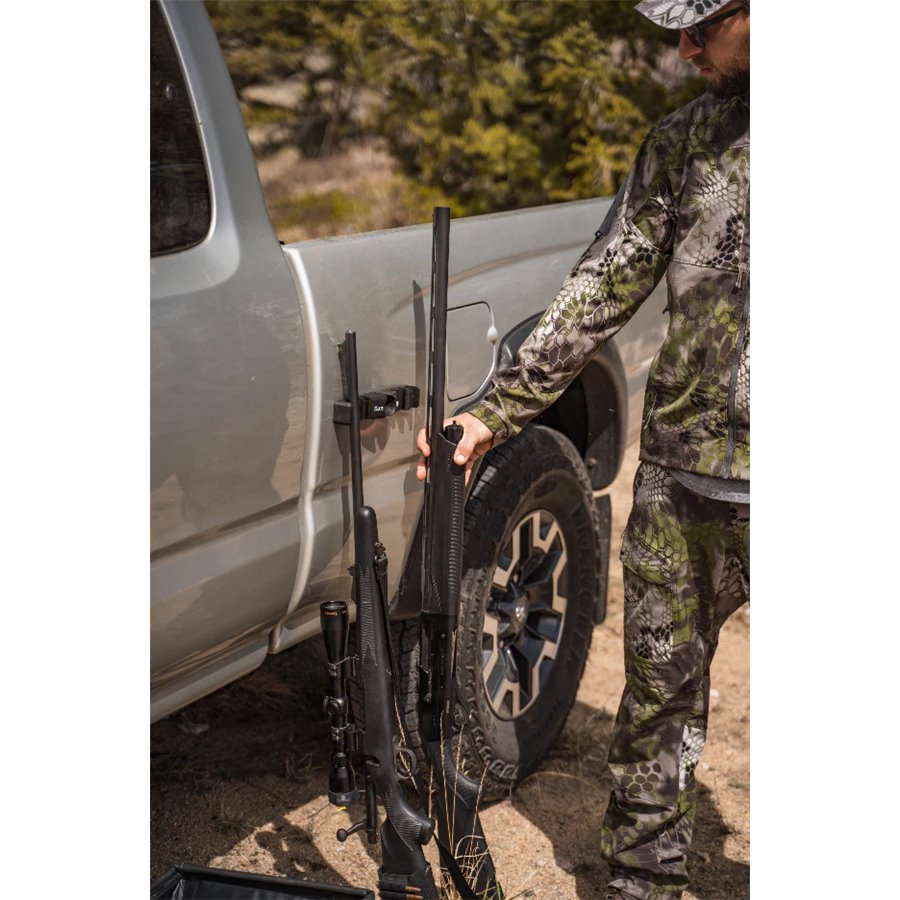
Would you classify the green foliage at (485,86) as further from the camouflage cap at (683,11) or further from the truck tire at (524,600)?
the camouflage cap at (683,11)

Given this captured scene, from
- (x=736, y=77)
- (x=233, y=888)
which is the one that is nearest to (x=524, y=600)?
(x=233, y=888)

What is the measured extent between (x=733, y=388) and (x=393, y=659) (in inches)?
33.6

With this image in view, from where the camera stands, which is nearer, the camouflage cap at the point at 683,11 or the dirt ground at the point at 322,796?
the camouflage cap at the point at 683,11

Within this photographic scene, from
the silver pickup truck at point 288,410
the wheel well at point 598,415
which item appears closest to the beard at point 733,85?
the silver pickup truck at point 288,410

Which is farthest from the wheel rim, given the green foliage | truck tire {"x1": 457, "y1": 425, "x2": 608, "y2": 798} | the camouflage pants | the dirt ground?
the green foliage

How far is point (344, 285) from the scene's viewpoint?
2.78 m

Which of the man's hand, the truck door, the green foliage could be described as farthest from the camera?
the green foliage

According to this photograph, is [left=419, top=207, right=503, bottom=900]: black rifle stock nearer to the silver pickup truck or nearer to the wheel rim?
the silver pickup truck

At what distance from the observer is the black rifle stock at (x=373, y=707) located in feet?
8.57

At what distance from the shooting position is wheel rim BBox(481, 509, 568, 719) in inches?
137

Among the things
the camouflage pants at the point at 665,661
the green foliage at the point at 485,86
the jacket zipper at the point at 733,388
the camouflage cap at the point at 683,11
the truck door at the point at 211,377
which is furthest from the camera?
the green foliage at the point at 485,86

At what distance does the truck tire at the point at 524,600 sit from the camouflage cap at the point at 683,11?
3.80 feet
